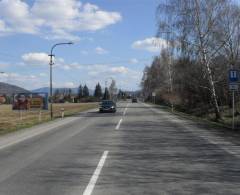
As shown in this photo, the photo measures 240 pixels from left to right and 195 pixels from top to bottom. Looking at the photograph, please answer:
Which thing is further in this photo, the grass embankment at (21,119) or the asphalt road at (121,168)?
the grass embankment at (21,119)

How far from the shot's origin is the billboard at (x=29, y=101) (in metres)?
50.8

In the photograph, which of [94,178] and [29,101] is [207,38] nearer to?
[29,101]

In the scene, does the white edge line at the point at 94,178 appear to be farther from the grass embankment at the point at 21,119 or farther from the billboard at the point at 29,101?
the billboard at the point at 29,101

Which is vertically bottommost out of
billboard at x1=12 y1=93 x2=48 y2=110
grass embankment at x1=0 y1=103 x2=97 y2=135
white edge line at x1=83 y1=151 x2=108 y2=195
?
grass embankment at x1=0 y1=103 x2=97 y2=135

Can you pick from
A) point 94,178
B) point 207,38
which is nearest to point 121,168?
point 94,178

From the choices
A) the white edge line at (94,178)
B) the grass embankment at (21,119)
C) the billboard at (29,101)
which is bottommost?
the grass embankment at (21,119)

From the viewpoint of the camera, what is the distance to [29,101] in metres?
51.5

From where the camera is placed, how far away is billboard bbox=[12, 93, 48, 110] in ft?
167

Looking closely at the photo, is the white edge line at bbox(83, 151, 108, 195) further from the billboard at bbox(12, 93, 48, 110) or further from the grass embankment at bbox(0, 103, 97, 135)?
the billboard at bbox(12, 93, 48, 110)

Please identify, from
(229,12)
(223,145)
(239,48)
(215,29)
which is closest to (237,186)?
(223,145)

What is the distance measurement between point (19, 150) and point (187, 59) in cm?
3117

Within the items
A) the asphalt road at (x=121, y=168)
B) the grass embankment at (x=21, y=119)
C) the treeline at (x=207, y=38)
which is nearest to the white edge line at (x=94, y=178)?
the asphalt road at (x=121, y=168)

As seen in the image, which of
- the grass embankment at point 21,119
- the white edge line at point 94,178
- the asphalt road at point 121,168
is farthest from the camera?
the grass embankment at point 21,119

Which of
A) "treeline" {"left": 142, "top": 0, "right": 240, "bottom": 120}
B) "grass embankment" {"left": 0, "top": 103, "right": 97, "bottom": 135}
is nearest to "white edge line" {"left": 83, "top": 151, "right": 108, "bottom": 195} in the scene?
A: "grass embankment" {"left": 0, "top": 103, "right": 97, "bottom": 135}
